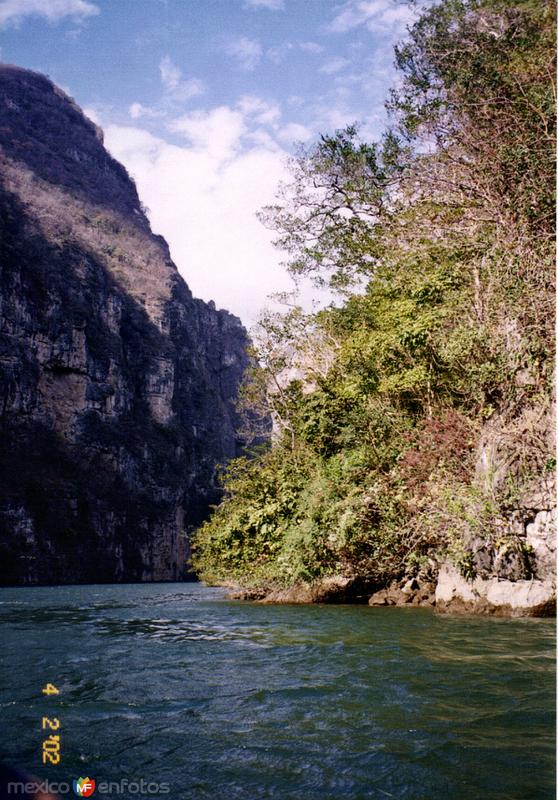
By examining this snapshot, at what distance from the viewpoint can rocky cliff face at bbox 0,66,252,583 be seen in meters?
82.2

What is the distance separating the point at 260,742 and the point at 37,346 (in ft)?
295

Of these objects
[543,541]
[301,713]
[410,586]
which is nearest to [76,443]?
[410,586]

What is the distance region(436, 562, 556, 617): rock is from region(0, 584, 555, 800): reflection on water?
198cm

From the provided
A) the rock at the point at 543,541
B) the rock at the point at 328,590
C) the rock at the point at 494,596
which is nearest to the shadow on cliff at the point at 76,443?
the rock at the point at 328,590

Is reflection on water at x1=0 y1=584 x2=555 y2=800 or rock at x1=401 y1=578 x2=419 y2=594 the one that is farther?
rock at x1=401 y1=578 x2=419 y2=594

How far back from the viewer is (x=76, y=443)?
293 feet

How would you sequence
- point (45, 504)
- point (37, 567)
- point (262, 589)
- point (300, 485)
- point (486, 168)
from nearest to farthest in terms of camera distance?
point (486, 168), point (300, 485), point (262, 589), point (37, 567), point (45, 504)

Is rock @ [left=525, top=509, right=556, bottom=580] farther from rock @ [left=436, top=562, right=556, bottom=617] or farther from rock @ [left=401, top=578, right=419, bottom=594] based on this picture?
rock @ [left=401, top=578, right=419, bottom=594]

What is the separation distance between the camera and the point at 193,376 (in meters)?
126

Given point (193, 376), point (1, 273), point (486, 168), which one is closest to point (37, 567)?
point (1, 273)

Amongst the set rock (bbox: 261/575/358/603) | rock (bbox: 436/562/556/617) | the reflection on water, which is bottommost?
rock (bbox: 261/575/358/603)

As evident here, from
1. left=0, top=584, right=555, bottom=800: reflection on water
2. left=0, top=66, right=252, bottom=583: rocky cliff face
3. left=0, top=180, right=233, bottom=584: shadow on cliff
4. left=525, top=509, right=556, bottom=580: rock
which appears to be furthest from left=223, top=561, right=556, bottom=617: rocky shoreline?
left=0, top=180, right=233, bottom=584: shadow on cliff

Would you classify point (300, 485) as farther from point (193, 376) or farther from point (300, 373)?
point (193, 376)

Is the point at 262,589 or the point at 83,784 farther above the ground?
the point at 83,784
